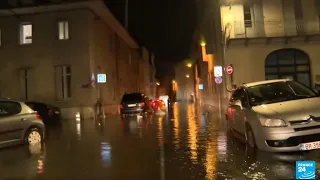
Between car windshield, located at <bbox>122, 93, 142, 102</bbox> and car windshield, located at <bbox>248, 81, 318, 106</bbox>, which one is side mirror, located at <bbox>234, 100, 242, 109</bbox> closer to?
car windshield, located at <bbox>248, 81, 318, 106</bbox>

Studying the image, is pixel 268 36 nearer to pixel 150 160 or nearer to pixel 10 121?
pixel 10 121

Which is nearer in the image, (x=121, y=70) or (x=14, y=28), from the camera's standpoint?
(x=14, y=28)

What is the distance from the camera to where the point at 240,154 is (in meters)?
9.34

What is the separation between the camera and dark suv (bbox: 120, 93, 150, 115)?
27.5 metres

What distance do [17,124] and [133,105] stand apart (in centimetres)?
1596

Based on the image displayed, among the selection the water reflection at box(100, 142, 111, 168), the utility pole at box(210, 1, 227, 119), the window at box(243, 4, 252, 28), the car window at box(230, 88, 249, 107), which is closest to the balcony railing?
the window at box(243, 4, 252, 28)

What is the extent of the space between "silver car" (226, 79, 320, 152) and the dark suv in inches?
671

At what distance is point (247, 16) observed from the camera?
97.5 feet

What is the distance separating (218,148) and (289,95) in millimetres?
2256

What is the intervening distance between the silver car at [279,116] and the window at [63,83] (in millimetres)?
19045

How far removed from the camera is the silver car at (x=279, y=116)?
8398 mm

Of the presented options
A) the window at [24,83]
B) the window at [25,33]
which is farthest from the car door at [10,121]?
the window at [25,33]

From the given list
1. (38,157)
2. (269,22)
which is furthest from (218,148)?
(269,22)

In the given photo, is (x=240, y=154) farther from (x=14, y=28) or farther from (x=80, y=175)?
(x=14, y=28)
